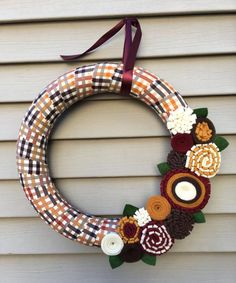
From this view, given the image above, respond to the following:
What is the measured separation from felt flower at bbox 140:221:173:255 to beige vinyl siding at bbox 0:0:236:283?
0.45 feet

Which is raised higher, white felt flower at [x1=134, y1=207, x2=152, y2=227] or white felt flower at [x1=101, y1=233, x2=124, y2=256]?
white felt flower at [x1=134, y1=207, x2=152, y2=227]

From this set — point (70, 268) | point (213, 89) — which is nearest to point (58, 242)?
point (70, 268)

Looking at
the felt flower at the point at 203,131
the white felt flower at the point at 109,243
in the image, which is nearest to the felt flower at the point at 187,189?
the felt flower at the point at 203,131

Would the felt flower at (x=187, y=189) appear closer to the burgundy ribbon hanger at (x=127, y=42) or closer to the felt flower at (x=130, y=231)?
the felt flower at (x=130, y=231)

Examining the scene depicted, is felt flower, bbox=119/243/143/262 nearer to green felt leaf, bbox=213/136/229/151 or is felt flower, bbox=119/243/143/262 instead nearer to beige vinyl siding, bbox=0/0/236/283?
beige vinyl siding, bbox=0/0/236/283

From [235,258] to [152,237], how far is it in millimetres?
359

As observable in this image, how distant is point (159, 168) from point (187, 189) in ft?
0.35

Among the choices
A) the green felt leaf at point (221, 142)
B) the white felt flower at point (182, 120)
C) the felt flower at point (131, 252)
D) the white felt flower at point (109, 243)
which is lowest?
the felt flower at point (131, 252)

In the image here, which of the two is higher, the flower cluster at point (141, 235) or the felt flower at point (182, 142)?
the felt flower at point (182, 142)

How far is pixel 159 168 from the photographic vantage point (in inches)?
43.8

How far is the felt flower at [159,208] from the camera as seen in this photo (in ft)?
3.59

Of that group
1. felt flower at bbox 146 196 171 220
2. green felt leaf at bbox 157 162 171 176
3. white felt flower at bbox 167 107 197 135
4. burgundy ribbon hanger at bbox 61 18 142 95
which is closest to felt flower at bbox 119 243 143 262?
felt flower at bbox 146 196 171 220

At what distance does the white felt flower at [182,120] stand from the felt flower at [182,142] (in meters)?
0.01

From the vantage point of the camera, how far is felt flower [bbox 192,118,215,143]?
1064 millimetres
